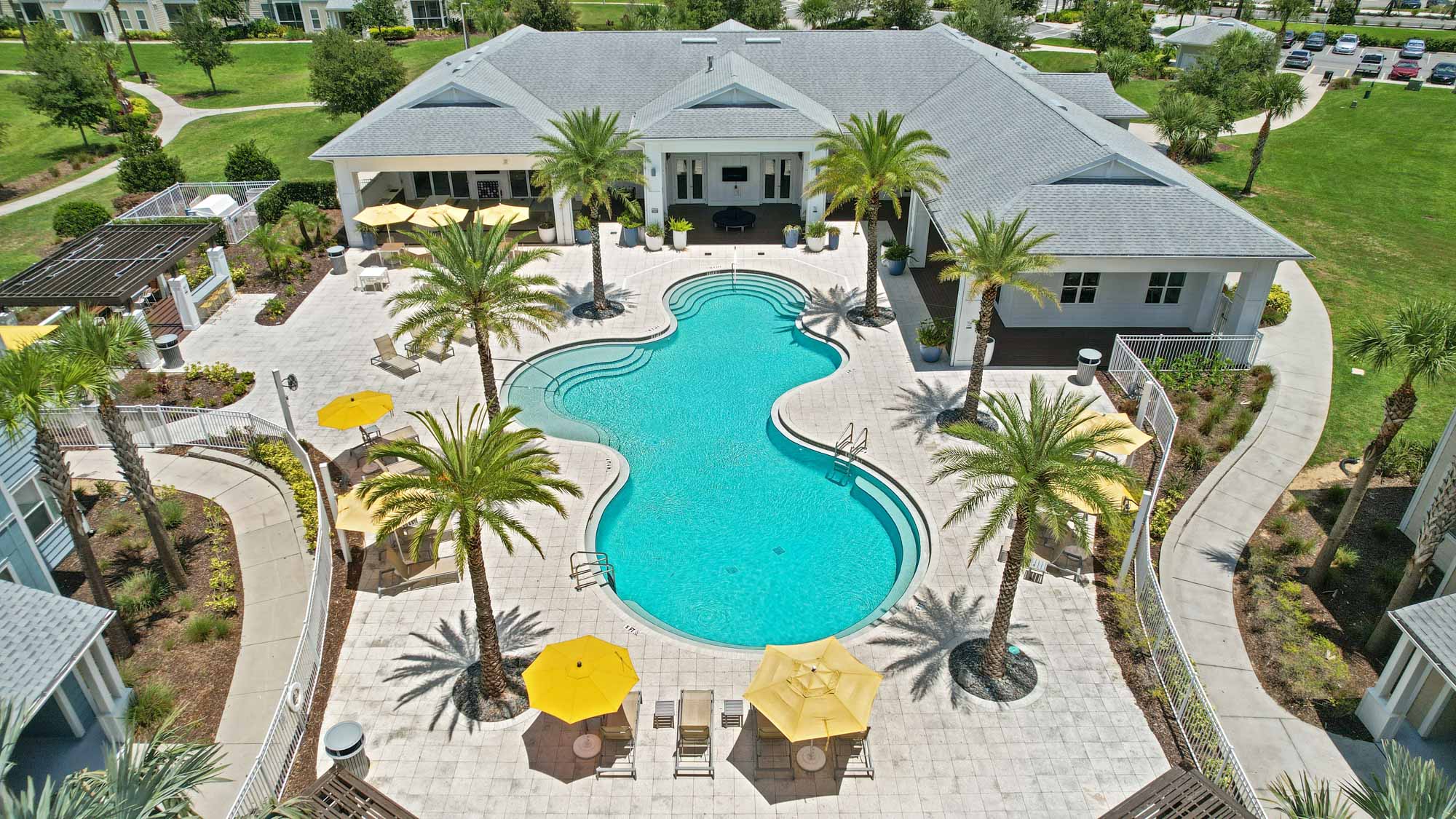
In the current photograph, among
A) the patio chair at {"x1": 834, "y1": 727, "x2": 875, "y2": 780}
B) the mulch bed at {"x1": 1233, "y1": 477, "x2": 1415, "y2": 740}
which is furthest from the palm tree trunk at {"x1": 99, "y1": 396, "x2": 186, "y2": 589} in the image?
the mulch bed at {"x1": 1233, "y1": 477, "x2": 1415, "y2": 740}

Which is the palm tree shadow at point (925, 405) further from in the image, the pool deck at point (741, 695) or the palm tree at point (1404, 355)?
the palm tree at point (1404, 355)

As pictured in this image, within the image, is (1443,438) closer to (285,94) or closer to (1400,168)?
(1400,168)

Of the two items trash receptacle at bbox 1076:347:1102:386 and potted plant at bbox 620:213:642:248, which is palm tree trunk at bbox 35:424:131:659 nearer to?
potted plant at bbox 620:213:642:248

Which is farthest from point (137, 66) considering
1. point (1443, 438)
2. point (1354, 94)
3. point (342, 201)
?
point (1354, 94)

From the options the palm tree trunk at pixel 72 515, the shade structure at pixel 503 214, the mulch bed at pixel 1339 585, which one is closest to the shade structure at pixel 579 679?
the palm tree trunk at pixel 72 515

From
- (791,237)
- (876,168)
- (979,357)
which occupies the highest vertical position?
(876,168)

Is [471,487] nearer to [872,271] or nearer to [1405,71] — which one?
[872,271]

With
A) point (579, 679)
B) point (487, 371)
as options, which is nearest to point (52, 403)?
point (487, 371)
